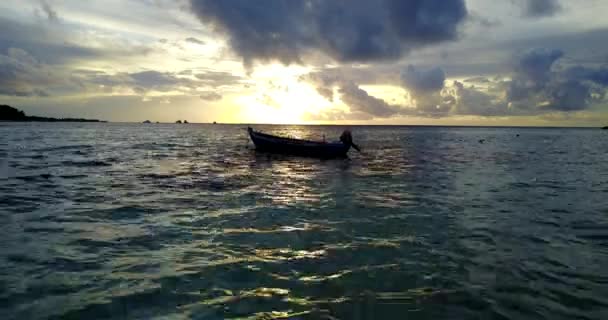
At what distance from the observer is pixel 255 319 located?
5242mm

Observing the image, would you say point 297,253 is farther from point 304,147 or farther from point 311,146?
point 304,147

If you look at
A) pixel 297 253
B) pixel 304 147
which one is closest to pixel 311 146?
pixel 304 147

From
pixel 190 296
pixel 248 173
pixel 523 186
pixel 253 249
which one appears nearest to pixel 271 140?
pixel 248 173

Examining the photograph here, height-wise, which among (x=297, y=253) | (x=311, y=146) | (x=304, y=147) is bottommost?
(x=297, y=253)

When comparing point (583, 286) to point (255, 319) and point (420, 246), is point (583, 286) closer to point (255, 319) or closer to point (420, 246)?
point (420, 246)

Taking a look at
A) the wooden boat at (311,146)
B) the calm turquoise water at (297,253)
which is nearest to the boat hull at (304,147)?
the wooden boat at (311,146)

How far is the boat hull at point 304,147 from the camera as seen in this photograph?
3438 cm

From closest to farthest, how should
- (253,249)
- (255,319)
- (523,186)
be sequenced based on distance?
1. (255,319)
2. (253,249)
3. (523,186)

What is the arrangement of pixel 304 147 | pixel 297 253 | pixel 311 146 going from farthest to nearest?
1. pixel 304 147
2. pixel 311 146
3. pixel 297 253

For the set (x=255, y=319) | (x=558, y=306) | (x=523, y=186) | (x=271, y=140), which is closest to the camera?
(x=255, y=319)

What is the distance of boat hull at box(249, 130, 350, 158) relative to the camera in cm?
3438

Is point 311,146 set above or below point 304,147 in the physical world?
above

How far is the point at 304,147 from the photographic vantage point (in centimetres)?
3522

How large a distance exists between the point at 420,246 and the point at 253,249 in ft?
13.5
